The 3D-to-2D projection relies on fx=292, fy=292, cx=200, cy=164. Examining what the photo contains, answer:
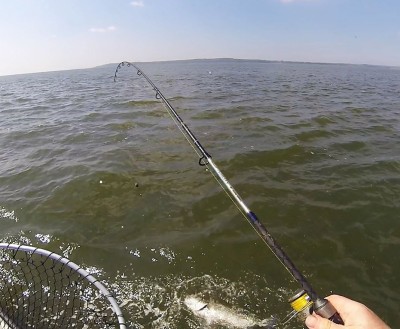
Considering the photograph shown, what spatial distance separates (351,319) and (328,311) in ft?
0.64

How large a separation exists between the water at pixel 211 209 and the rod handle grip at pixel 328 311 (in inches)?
85.5

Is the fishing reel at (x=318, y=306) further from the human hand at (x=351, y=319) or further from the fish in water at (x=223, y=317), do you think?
the fish in water at (x=223, y=317)

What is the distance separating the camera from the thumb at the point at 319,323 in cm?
251

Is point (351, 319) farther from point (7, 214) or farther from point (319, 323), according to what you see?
point (7, 214)

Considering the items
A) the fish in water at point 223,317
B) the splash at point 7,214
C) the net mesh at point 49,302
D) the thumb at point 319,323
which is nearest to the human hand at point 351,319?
the thumb at point 319,323

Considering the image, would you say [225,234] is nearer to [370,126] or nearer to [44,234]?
[44,234]

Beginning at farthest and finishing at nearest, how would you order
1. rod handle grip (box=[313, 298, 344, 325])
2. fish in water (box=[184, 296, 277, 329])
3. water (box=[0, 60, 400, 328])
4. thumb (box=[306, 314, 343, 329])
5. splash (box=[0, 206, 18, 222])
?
splash (box=[0, 206, 18, 222]) < water (box=[0, 60, 400, 328]) < fish in water (box=[184, 296, 277, 329]) < rod handle grip (box=[313, 298, 344, 325]) < thumb (box=[306, 314, 343, 329])

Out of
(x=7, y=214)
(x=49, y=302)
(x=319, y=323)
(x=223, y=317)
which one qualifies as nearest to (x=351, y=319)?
(x=319, y=323)

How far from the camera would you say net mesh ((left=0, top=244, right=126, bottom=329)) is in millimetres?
4625

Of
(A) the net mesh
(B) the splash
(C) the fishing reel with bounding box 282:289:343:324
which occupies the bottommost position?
(A) the net mesh

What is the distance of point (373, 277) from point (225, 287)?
2.78 m

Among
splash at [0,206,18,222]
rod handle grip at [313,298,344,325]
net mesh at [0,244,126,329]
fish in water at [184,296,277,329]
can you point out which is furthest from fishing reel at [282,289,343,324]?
splash at [0,206,18,222]

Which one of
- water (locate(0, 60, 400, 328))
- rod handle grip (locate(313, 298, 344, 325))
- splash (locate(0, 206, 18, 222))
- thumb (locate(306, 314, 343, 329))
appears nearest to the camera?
thumb (locate(306, 314, 343, 329))

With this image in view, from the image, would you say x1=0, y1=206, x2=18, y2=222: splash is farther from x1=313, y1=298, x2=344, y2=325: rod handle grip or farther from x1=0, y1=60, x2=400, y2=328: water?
x1=313, y1=298, x2=344, y2=325: rod handle grip
